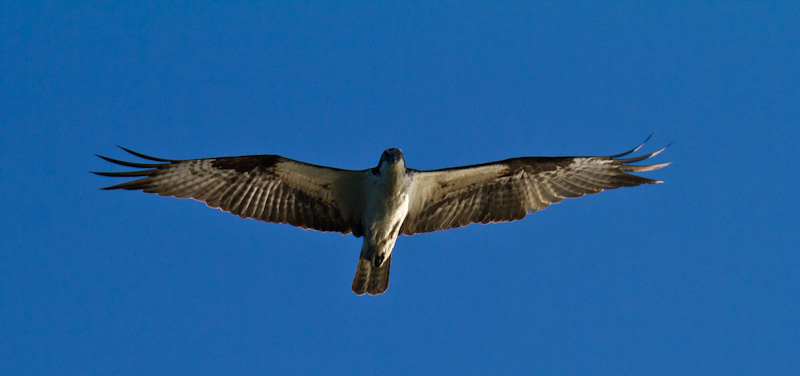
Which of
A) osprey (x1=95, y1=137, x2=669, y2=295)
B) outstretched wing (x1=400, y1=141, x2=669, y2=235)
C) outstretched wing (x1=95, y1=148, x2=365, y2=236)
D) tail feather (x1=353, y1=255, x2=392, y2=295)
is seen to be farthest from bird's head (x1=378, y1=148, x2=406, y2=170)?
tail feather (x1=353, y1=255, x2=392, y2=295)

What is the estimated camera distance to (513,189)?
12.0m

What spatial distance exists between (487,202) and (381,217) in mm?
1732

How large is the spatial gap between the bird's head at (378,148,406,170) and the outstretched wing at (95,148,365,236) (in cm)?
52

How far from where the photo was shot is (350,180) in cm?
1150

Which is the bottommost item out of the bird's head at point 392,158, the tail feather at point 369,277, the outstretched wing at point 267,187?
the tail feather at point 369,277

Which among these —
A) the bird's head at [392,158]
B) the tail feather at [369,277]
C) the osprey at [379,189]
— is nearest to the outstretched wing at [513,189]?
the osprey at [379,189]

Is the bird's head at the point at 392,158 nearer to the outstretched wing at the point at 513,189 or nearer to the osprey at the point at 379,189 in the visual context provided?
the osprey at the point at 379,189

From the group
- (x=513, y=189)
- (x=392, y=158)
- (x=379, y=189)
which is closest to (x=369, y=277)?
(x=379, y=189)

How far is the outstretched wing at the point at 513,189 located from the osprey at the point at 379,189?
0.05ft

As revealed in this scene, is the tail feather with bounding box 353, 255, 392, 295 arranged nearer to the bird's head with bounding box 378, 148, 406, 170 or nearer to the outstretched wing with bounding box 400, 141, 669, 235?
the outstretched wing with bounding box 400, 141, 669, 235

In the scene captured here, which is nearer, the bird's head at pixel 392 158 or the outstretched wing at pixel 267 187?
the bird's head at pixel 392 158

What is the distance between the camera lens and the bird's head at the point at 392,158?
10922 mm

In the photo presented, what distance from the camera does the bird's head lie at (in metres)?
10.9

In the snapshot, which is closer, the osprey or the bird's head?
the bird's head
